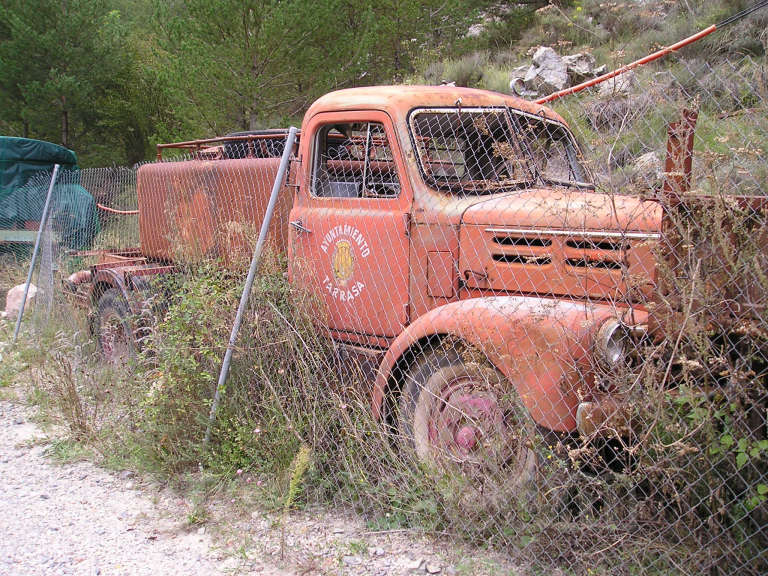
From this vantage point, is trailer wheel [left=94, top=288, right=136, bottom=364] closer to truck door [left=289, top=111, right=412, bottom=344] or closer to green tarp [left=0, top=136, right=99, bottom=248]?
truck door [left=289, top=111, right=412, bottom=344]

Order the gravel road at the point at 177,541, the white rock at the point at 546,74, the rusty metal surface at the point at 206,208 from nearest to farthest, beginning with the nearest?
the gravel road at the point at 177,541, the rusty metal surface at the point at 206,208, the white rock at the point at 546,74

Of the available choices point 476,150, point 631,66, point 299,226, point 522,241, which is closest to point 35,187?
point 299,226

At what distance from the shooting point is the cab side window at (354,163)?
14.4ft

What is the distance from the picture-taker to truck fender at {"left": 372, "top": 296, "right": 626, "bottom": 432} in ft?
9.94

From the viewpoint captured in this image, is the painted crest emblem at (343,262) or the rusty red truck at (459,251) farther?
the painted crest emblem at (343,262)

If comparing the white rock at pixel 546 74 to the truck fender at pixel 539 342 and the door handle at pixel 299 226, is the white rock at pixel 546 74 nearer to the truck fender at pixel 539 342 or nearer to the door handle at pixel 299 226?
the door handle at pixel 299 226

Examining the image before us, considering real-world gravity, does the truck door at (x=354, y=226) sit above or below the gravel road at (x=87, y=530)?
above

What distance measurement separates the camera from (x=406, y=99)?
4266 millimetres

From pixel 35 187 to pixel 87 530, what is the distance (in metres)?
8.85

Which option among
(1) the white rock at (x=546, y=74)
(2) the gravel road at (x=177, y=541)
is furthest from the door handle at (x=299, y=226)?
(1) the white rock at (x=546, y=74)

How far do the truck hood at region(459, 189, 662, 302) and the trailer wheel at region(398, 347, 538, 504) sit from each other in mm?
559

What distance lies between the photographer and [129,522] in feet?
12.4

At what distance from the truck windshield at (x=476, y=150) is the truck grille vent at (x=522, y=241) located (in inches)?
18.1

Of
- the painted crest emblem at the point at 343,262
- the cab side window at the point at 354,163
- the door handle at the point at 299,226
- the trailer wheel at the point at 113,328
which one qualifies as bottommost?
the trailer wheel at the point at 113,328
